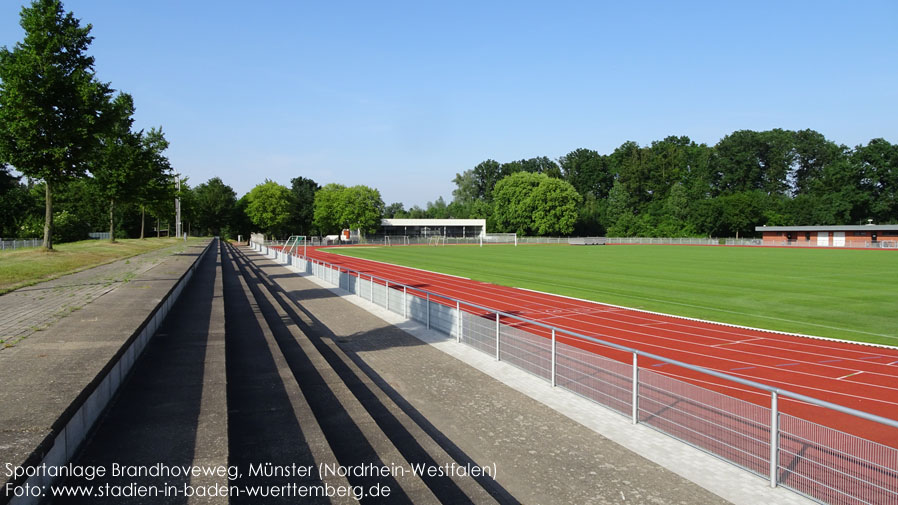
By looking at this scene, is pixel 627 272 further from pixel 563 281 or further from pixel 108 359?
pixel 108 359

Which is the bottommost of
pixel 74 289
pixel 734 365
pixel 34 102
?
pixel 734 365

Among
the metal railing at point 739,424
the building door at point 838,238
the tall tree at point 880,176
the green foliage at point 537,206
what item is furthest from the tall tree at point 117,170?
the tall tree at point 880,176

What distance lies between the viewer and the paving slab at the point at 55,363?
368 cm

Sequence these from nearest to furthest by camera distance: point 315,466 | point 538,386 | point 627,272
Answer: point 315,466 < point 538,386 < point 627,272

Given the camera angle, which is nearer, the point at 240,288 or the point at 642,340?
the point at 642,340

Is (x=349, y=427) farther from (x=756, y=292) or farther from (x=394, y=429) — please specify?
(x=756, y=292)

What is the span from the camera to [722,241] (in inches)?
3253

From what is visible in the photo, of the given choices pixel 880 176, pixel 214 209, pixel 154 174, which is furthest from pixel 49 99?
pixel 880 176

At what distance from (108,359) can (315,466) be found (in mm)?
2877

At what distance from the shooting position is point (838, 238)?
232ft

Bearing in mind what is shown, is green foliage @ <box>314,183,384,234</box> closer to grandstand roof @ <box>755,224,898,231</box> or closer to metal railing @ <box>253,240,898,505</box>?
grandstand roof @ <box>755,224,898,231</box>

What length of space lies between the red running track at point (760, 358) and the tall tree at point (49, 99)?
24379 millimetres

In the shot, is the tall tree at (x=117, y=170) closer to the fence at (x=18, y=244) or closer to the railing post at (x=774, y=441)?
the fence at (x=18, y=244)

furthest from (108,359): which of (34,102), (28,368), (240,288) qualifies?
(34,102)
